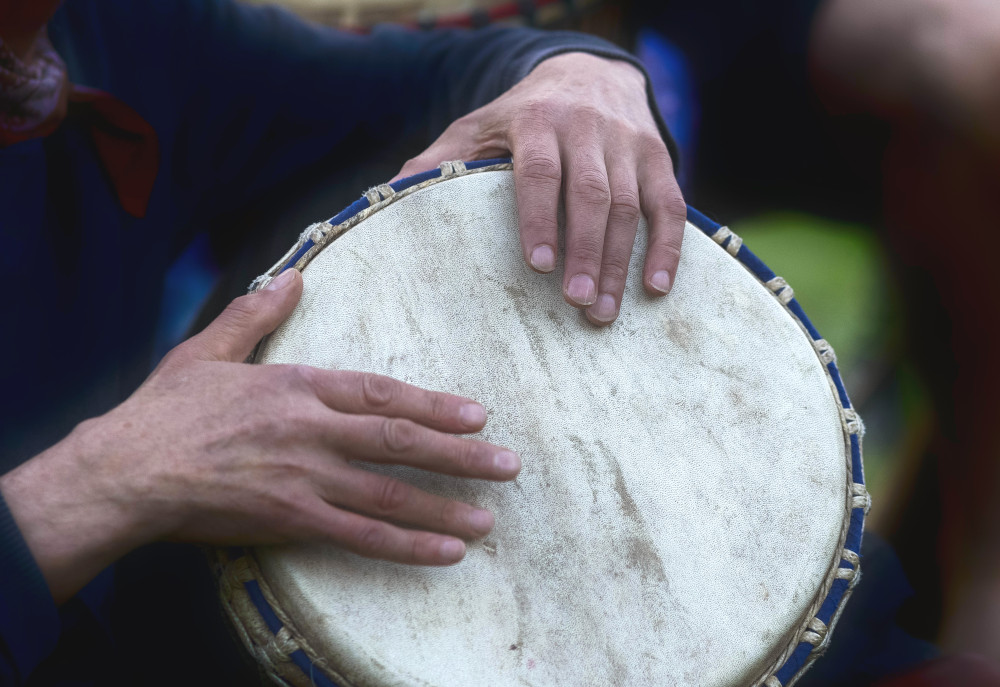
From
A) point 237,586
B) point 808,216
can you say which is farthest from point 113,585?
point 808,216

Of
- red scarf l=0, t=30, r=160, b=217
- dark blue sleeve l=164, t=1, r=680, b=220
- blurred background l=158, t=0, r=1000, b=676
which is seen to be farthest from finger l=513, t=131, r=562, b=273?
blurred background l=158, t=0, r=1000, b=676

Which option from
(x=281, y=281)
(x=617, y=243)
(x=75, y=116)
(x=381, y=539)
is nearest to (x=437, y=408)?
(x=381, y=539)

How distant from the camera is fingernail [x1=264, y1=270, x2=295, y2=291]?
0.79 meters

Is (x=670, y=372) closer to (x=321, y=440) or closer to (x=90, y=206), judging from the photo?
(x=321, y=440)

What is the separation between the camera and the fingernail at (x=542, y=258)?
2.81ft

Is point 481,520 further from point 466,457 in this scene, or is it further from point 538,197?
point 538,197

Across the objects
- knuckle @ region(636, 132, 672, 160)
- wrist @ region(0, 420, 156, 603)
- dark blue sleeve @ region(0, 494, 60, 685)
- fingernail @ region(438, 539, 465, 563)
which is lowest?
dark blue sleeve @ region(0, 494, 60, 685)

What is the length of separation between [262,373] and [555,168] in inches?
19.2

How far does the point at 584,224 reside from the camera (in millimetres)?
881

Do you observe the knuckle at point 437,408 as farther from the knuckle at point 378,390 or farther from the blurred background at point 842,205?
the blurred background at point 842,205

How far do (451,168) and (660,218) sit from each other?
0.31 meters

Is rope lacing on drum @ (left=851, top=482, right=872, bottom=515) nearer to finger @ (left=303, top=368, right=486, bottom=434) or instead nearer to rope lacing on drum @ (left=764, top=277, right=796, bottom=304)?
rope lacing on drum @ (left=764, top=277, right=796, bottom=304)

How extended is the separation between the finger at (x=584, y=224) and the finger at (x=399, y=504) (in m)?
0.31

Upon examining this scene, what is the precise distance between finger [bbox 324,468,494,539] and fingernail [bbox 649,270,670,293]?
39 cm
